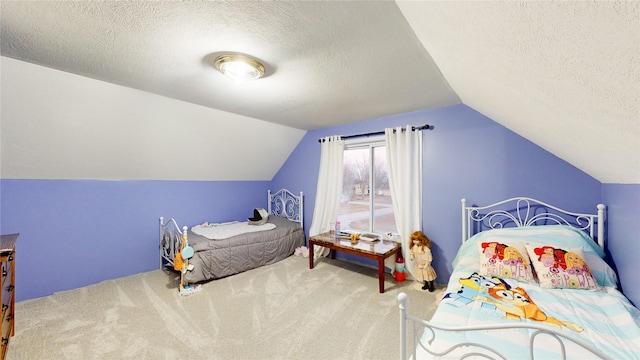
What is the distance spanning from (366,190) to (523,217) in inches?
78.1

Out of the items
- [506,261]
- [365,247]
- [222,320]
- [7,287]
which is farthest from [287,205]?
[506,261]

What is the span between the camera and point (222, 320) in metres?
2.34

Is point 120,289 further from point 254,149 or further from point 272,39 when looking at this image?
point 272,39

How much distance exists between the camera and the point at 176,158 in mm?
3545

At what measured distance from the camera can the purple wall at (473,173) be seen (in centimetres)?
241

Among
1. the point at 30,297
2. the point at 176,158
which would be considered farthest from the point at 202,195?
the point at 30,297

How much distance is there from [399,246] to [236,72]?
286cm

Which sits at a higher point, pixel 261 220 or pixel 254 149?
pixel 254 149

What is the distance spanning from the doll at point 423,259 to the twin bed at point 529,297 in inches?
19.0

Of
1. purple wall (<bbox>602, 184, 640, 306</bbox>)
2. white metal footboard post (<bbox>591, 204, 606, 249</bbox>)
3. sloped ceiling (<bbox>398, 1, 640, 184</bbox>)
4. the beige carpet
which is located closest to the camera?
sloped ceiling (<bbox>398, 1, 640, 184</bbox>)

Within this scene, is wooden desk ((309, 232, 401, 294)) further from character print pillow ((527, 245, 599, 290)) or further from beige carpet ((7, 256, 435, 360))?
character print pillow ((527, 245, 599, 290))

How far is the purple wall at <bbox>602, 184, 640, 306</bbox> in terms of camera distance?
1.61 m

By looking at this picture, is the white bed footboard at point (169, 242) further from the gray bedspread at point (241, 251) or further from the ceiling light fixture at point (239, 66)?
the ceiling light fixture at point (239, 66)

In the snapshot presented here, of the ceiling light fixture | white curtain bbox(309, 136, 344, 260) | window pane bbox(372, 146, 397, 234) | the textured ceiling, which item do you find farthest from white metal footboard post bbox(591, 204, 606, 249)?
the ceiling light fixture
